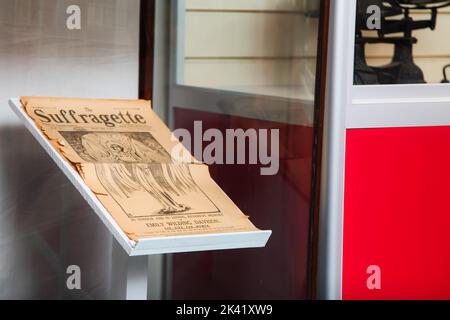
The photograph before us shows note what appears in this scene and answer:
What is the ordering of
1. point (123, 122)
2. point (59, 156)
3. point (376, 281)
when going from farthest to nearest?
point (376, 281) → point (123, 122) → point (59, 156)

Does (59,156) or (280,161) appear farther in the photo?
(280,161)

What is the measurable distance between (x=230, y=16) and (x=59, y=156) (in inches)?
25.3

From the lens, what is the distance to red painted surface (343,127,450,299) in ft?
6.64

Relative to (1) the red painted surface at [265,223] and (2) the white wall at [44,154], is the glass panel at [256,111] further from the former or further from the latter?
(2) the white wall at [44,154]

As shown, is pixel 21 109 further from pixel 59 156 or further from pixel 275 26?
pixel 275 26

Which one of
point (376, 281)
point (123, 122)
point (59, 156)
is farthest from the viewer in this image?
point (376, 281)

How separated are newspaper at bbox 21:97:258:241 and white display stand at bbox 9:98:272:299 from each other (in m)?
0.01

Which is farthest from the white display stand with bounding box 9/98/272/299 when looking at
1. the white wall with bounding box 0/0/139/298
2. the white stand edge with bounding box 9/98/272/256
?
the white wall with bounding box 0/0/139/298

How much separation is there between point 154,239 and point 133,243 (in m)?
0.04

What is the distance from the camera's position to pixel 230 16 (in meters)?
2.13

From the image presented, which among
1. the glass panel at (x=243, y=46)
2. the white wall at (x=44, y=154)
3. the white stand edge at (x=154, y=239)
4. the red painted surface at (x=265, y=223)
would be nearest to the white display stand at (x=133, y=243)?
the white stand edge at (x=154, y=239)

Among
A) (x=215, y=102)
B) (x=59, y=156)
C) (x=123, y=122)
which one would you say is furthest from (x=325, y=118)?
(x=59, y=156)

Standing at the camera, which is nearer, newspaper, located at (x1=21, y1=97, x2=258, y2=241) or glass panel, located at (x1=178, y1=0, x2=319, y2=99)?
newspaper, located at (x1=21, y1=97, x2=258, y2=241)

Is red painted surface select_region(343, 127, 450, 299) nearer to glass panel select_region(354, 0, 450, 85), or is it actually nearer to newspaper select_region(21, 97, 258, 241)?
glass panel select_region(354, 0, 450, 85)
